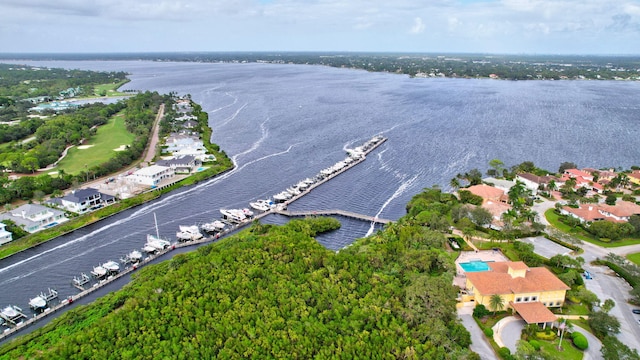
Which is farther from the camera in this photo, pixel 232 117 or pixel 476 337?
pixel 232 117

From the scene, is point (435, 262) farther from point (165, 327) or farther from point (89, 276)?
point (89, 276)

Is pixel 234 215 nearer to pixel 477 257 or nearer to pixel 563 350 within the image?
pixel 477 257

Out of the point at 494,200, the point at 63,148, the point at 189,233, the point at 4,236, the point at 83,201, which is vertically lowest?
the point at 189,233

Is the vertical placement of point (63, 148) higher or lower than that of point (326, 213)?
higher

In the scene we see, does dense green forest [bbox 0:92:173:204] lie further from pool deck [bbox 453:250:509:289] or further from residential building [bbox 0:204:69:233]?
pool deck [bbox 453:250:509:289]

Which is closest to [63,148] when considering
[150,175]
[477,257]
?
[150,175]

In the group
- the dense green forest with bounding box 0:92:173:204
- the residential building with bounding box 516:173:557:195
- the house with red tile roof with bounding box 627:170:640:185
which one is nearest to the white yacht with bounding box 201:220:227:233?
the dense green forest with bounding box 0:92:173:204
